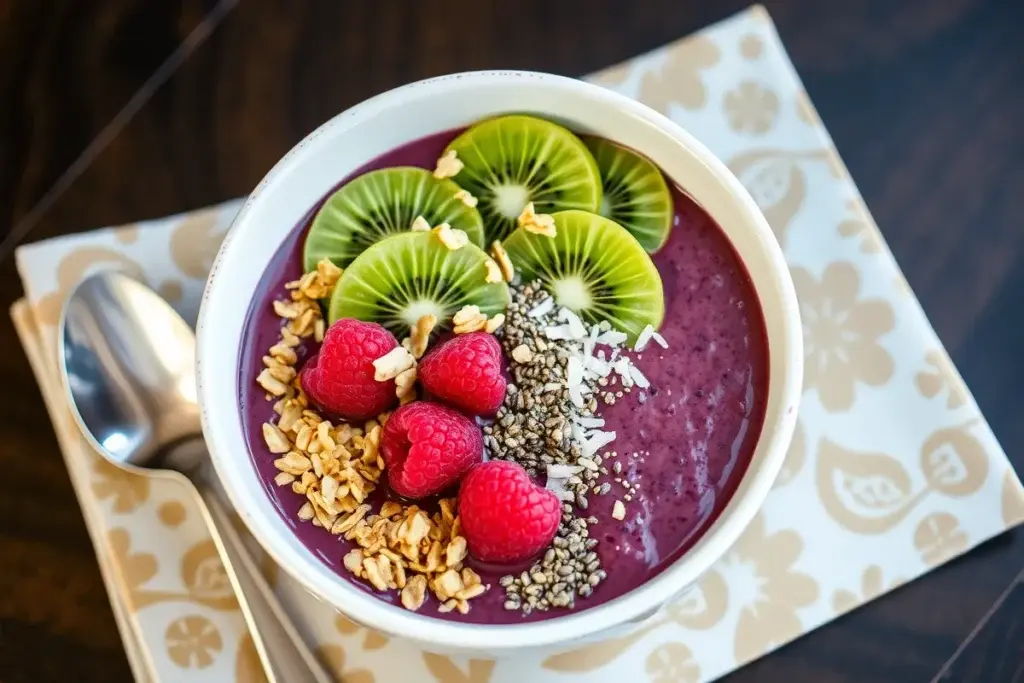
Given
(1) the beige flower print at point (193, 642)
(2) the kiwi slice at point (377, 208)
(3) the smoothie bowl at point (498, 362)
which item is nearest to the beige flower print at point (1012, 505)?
(3) the smoothie bowl at point (498, 362)

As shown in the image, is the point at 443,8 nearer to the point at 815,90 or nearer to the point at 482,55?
the point at 482,55

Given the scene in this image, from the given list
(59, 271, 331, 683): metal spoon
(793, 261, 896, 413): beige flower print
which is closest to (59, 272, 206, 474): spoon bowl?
(59, 271, 331, 683): metal spoon

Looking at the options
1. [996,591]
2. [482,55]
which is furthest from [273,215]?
[996,591]

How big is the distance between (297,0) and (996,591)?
142 centimetres

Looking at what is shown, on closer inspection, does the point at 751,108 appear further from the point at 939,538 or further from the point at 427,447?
the point at 427,447

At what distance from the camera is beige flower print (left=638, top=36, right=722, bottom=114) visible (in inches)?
62.3

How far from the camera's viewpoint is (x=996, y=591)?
138 centimetres

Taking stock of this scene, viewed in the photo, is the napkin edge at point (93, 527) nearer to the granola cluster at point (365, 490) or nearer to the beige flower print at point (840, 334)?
the granola cluster at point (365, 490)

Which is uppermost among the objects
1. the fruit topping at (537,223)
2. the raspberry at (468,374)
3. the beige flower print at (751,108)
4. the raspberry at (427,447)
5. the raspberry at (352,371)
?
the beige flower print at (751,108)

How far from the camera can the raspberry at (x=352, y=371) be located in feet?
3.84

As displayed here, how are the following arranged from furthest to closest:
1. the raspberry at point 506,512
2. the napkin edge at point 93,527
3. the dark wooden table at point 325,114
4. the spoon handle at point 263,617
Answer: the dark wooden table at point 325,114, the napkin edge at point 93,527, the spoon handle at point 263,617, the raspberry at point 506,512

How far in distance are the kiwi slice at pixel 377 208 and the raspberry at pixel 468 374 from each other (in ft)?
0.73

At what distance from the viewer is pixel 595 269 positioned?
1294mm

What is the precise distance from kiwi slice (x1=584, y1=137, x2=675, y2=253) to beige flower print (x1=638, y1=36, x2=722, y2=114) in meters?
0.26
